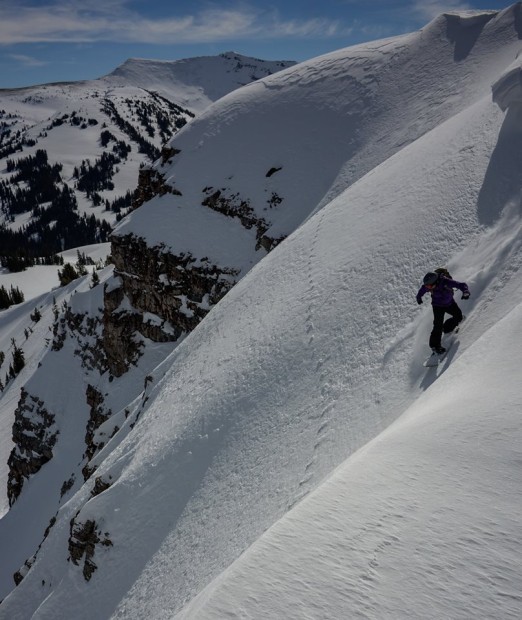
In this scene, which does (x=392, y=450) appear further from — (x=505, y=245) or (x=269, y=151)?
(x=269, y=151)

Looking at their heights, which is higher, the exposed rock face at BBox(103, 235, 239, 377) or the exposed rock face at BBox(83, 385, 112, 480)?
the exposed rock face at BBox(103, 235, 239, 377)

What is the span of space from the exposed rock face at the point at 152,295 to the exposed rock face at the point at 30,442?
1054 centimetres

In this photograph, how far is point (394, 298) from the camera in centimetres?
1123

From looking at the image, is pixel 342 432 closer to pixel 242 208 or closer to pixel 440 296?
pixel 440 296

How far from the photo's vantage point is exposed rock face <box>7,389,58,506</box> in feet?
135

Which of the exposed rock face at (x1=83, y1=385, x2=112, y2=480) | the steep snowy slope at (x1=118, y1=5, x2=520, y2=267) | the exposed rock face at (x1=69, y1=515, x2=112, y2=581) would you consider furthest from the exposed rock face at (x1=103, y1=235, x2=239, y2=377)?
the exposed rock face at (x1=69, y1=515, x2=112, y2=581)

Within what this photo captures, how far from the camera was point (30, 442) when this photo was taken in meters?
41.8

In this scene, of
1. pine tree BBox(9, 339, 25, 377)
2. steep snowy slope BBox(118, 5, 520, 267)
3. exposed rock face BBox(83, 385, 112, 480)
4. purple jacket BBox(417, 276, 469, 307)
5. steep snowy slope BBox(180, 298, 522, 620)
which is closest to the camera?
steep snowy slope BBox(180, 298, 522, 620)

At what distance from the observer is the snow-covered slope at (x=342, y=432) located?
11.8ft

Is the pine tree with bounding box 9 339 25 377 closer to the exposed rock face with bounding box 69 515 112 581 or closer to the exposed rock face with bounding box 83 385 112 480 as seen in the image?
the exposed rock face with bounding box 83 385 112 480

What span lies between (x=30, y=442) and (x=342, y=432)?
41.8 meters

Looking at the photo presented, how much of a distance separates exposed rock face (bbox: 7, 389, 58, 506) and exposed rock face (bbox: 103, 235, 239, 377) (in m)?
10.5

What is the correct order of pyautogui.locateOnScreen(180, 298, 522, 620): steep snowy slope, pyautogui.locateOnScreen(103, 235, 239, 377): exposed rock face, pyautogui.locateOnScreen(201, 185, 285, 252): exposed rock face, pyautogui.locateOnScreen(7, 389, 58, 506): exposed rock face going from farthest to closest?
pyautogui.locateOnScreen(7, 389, 58, 506): exposed rock face < pyautogui.locateOnScreen(201, 185, 285, 252): exposed rock face < pyautogui.locateOnScreen(103, 235, 239, 377): exposed rock face < pyautogui.locateOnScreen(180, 298, 522, 620): steep snowy slope

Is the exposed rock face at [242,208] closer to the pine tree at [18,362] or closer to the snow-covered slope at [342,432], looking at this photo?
the snow-covered slope at [342,432]
